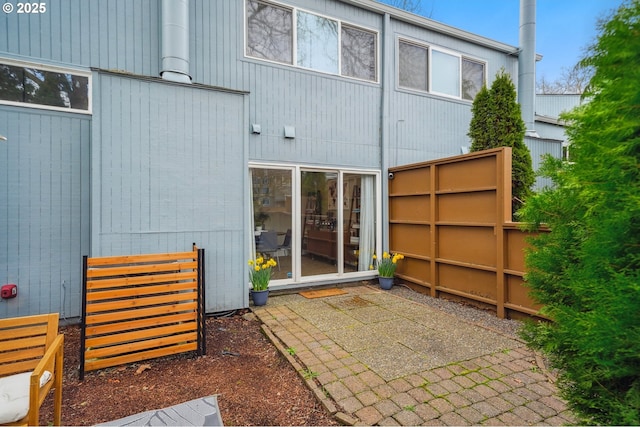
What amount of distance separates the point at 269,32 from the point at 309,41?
0.71 m

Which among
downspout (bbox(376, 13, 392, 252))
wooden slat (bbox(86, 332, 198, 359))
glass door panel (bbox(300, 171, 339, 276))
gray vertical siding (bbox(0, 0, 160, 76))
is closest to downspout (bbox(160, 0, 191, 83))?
gray vertical siding (bbox(0, 0, 160, 76))

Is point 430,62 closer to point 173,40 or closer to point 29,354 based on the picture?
point 173,40

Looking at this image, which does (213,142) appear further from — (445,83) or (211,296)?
(445,83)

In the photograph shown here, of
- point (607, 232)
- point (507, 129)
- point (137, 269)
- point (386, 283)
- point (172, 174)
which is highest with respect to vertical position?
point (507, 129)

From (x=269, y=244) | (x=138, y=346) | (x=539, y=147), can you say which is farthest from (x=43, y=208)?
(x=539, y=147)

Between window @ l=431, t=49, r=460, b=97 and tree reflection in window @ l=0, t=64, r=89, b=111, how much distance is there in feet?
20.3

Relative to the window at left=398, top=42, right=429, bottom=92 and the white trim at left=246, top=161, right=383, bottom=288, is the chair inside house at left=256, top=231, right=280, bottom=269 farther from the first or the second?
the window at left=398, top=42, right=429, bottom=92

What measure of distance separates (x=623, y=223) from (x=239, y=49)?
17.2ft

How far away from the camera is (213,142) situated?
13.5ft

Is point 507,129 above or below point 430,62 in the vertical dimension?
below

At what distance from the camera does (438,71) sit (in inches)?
267

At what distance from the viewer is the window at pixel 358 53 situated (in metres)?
5.89

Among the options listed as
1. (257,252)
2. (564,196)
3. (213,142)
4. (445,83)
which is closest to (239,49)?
(213,142)

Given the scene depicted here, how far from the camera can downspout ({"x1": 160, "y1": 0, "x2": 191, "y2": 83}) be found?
4.20 metres
